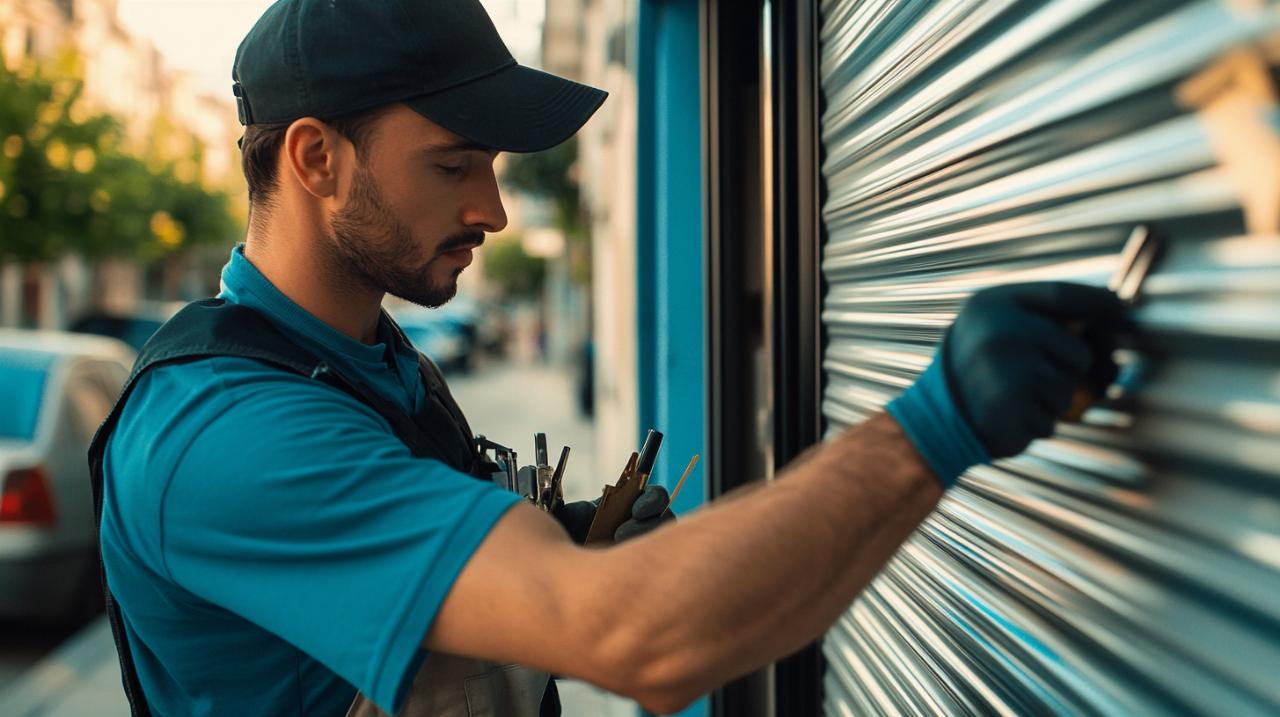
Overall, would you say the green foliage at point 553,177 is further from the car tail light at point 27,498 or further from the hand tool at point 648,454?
the hand tool at point 648,454

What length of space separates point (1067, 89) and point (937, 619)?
919 mm

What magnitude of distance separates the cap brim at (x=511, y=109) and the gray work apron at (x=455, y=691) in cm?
80

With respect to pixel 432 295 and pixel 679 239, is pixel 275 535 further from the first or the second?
pixel 679 239

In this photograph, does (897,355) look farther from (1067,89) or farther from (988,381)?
(988,381)

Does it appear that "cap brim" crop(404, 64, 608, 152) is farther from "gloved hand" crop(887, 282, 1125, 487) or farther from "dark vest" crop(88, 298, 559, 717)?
"gloved hand" crop(887, 282, 1125, 487)

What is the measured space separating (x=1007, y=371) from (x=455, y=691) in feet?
3.16

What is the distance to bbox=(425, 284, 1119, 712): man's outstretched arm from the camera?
1.00m

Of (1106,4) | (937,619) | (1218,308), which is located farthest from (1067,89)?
(937,619)

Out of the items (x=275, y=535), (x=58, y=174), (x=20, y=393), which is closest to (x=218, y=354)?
(x=275, y=535)

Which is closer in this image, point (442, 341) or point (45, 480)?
point (45, 480)

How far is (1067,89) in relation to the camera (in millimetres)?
1205

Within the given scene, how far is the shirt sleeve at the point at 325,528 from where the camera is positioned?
113 centimetres

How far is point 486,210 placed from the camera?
5.66ft

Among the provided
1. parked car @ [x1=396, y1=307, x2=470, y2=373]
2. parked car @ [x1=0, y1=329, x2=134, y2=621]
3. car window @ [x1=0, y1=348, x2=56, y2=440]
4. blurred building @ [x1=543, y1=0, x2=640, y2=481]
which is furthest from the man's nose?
parked car @ [x1=396, y1=307, x2=470, y2=373]
